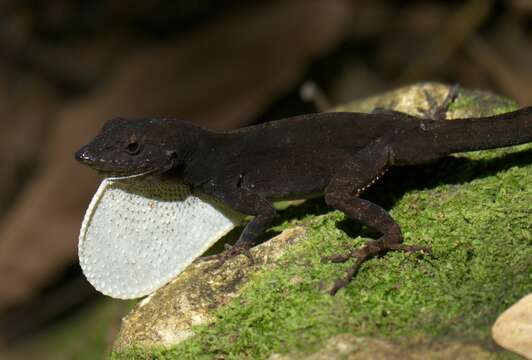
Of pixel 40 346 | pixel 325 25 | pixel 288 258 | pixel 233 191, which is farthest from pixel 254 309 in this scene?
pixel 325 25

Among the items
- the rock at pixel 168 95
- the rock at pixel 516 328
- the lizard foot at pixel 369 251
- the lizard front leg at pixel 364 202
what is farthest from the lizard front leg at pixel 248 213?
the rock at pixel 168 95

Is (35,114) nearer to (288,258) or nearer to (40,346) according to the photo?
(40,346)

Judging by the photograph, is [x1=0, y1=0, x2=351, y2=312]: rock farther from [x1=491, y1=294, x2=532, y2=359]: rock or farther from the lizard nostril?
[x1=491, y1=294, x2=532, y2=359]: rock

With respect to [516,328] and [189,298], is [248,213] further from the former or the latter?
[516,328]

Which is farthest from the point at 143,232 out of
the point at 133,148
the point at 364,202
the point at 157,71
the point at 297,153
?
the point at 157,71

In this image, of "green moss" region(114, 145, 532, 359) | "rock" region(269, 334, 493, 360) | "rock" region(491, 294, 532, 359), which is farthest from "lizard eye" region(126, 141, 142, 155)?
"rock" region(491, 294, 532, 359)

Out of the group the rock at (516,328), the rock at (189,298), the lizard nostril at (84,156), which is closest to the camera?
the rock at (516,328)

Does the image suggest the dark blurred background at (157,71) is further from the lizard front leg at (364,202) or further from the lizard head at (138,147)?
the lizard front leg at (364,202)
